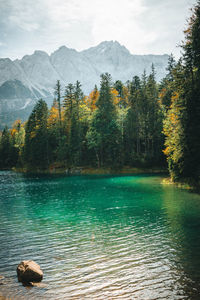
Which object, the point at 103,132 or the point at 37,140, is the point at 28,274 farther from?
the point at 37,140

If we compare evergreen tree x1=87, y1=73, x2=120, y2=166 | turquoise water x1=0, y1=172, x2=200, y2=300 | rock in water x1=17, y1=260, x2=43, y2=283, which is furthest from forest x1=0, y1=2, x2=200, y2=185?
rock in water x1=17, y1=260, x2=43, y2=283

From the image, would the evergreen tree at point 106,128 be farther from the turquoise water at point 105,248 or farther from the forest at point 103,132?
the turquoise water at point 105,248

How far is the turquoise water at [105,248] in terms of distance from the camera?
888 cm

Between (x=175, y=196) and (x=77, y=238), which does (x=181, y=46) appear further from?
(x=77, y=238)

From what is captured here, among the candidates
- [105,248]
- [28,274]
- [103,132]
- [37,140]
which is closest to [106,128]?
[103,132]

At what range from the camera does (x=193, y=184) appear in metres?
34.1

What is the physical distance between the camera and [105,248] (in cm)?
1313

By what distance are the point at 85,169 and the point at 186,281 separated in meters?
57.9

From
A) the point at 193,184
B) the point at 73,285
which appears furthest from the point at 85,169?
the point at 73,285

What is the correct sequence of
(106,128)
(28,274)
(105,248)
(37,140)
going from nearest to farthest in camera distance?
(28,274) < (105,248) < (106,128) < (37,140)

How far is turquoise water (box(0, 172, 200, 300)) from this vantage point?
8875 millimetres

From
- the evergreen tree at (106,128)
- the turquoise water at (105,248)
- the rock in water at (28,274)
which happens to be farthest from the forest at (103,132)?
the rock in water at (28,274)

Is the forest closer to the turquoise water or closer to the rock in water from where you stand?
the turquoise water

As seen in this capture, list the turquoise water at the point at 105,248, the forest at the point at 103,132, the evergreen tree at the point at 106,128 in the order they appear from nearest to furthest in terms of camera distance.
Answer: the turquoise water at the point at 105,248, the evergreen tree at the point at 106,128, the forest at the point at 103,132
